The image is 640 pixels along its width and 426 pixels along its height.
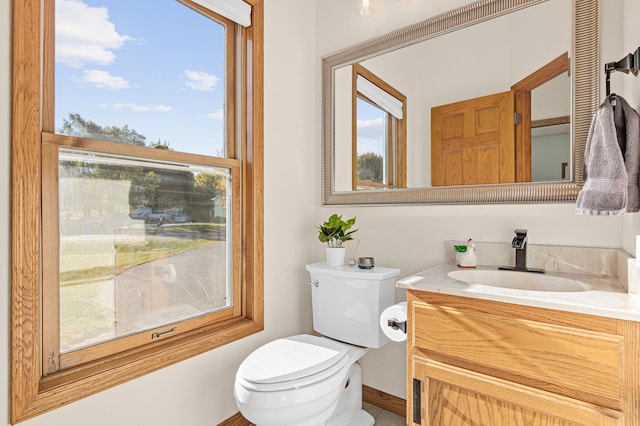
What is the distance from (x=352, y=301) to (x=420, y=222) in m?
0.53

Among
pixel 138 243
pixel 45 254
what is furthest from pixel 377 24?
pixel 45 254

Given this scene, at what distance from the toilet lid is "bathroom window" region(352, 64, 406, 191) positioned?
0.90 metres

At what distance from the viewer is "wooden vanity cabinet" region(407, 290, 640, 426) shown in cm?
88

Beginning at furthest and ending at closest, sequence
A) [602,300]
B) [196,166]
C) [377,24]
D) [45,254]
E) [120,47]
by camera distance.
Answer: [377,24] < [196,166] < [120,47] < [45,254] < [602,300]

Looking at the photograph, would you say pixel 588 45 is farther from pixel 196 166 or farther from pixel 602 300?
pixel 196 166

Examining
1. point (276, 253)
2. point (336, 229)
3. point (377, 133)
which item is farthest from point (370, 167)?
point (276, 253)

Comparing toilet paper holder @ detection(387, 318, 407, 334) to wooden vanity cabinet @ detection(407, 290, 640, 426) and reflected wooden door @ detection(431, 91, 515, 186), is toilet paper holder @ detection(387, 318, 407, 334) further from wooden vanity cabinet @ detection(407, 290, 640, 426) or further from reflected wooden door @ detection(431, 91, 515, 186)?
reflected wooden door @ detection(431, 91, 515, 186)

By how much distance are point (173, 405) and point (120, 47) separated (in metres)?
1.48

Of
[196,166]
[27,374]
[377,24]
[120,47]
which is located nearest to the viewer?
[27,374]

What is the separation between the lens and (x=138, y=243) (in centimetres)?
146

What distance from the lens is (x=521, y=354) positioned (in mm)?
1014

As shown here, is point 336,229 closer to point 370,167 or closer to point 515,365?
point 370,167

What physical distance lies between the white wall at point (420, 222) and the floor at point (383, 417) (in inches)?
4.3

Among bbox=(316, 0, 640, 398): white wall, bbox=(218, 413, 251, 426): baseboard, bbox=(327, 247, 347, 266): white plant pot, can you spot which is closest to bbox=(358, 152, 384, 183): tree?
bbox=(316, 0, 640, 398): white wall
